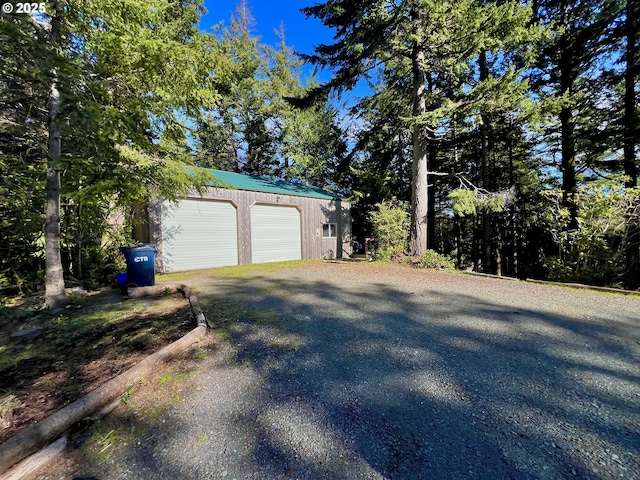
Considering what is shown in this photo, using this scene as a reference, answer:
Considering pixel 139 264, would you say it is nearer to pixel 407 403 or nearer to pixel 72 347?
pixel 72 347

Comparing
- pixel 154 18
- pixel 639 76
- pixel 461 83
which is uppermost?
pixel 461 83

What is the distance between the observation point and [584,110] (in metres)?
9.88

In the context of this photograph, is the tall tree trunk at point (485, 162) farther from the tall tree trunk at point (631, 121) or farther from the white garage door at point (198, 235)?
the white garage door at point (198, 235)

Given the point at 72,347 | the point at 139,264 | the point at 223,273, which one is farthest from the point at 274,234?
the point at 72,347

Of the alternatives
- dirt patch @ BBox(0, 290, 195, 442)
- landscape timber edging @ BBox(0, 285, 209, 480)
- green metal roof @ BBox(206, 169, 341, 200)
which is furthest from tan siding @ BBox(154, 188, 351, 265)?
landscape timber edging @ BBox(0, 285, 209, 480)

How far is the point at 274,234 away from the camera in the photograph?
11953 millimetres

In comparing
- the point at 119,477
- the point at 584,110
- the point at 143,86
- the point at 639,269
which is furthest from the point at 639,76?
the point at 119,477

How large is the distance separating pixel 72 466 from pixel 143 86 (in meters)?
5.46

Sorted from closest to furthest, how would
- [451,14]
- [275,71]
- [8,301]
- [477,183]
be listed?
1. [8,301]
2. [451,14]
3. [477,183]
4. [275,71]

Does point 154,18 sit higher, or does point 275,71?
point 275,71

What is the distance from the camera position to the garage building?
29.8ft

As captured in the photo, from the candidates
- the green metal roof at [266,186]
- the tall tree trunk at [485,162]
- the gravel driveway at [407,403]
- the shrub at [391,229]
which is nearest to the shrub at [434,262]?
the shrub at [391,229]

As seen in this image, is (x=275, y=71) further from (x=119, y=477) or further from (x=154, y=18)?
(x=119, y=477)

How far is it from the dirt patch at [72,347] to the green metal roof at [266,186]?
6.90m
